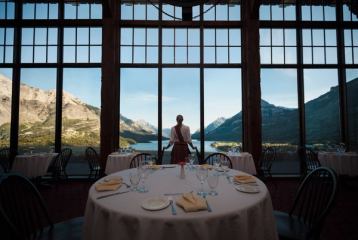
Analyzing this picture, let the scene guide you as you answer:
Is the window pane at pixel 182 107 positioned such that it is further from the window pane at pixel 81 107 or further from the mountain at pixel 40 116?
the window pane at pixel 81 107

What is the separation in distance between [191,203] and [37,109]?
578cm

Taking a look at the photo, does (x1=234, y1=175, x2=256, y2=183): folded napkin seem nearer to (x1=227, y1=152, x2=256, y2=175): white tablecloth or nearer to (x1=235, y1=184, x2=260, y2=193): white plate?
(x1=235, y1=184, x2=260, y2=193): white plate

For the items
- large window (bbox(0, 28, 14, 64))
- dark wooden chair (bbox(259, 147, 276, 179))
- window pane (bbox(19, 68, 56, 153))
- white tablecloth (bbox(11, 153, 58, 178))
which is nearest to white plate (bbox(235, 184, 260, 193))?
dark wooden chair (bbox(259, 147, 276, 179))

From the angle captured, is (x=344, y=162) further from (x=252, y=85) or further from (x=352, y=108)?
(x=252, y=85)

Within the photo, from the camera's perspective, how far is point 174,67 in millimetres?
5242

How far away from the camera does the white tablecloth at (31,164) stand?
398 cm

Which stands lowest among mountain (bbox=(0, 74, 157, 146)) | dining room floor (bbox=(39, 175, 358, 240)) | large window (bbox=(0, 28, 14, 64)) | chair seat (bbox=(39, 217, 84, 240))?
Result: dining room floor (bbox=(39, 175, 358, 240))

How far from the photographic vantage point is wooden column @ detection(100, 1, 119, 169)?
4.88 meters

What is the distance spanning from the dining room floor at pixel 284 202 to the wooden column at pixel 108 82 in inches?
39.6

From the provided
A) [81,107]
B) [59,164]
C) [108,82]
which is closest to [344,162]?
[108,82]

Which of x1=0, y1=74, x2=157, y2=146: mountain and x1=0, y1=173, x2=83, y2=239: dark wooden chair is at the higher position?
x1=0, y1=74, x2=157, y2=146: mountain

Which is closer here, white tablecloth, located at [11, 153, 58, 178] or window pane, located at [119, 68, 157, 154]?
white tablecloth, located at [11, 153, 58, 178]

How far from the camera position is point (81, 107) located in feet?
19.3

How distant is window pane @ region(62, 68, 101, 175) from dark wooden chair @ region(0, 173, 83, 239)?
12.0ft
